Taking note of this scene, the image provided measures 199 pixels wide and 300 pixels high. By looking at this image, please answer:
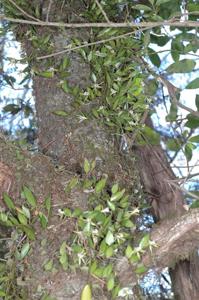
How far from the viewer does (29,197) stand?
1051mm

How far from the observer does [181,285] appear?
159 cm

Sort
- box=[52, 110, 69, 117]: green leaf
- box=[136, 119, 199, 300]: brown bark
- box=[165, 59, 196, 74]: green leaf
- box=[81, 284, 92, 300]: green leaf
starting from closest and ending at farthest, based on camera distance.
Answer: box=[81, 284, 92, 300]: green leaf
box=[52, 110, 69, 117]: green leaf
box=[165, 59, 196, 74]: green leaf
box=[136, 119, 199, 300]: brown bark

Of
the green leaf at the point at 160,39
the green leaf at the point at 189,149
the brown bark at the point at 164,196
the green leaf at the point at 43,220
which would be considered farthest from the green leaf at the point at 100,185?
the green leaf at the point at 160,39

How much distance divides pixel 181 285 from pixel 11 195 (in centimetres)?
79

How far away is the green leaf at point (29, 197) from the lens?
105cm

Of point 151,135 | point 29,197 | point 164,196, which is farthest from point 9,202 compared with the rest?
point 164,196

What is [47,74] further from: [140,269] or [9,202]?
[140,269]

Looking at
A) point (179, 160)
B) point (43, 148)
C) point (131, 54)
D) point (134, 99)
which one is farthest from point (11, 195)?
point (179, 160)

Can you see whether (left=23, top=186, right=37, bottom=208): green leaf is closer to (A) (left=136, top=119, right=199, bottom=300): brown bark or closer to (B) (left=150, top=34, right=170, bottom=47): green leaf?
(A) (left=136, top=119, right=199, bottom=300): brown bark

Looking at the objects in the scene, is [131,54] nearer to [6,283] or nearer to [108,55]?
[108,55]

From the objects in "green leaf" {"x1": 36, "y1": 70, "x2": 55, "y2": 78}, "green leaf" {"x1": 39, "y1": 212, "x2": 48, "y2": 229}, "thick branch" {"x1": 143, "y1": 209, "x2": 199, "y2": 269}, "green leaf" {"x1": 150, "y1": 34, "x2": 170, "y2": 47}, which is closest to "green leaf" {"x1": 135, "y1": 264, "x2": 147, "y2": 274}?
"thick branch" {"x1": 143, "y1": 209, "x2": 199, "y2": 269}

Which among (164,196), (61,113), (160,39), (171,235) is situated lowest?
(164,196)

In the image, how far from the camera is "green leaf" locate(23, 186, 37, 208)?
1050mm

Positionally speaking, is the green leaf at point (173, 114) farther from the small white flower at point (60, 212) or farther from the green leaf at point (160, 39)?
the small white flower at point (60, 212)
